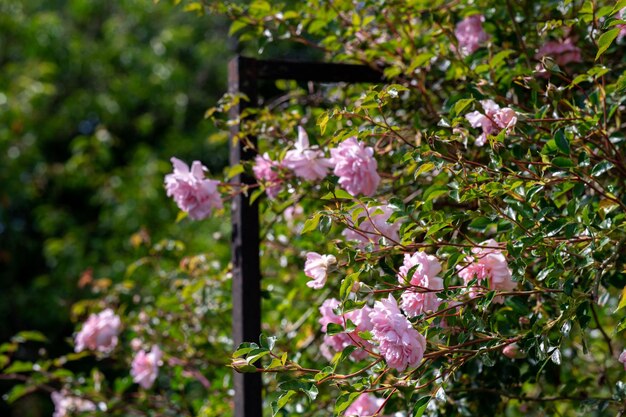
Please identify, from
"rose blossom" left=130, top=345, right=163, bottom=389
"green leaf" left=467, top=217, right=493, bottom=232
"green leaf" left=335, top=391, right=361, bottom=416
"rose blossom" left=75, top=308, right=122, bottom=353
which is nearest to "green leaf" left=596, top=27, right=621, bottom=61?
"green leaf" left=467, top=217, right=493, bottom=232

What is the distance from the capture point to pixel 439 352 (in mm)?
1136

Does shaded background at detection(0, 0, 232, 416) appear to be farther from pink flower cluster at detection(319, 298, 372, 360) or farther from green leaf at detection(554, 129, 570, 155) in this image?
green leaf at detection(554, 129, 570, 155)

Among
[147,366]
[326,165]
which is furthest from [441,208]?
[147,366]

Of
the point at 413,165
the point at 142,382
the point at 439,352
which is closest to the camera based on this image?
the point at 439,352

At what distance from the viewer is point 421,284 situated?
3.82 ft

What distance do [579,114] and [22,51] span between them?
4.15 metres

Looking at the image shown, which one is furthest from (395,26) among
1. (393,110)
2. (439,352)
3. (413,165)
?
(439,352)

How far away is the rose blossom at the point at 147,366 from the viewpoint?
1887 millimetres

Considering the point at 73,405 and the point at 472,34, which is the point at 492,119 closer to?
the point at 472,34

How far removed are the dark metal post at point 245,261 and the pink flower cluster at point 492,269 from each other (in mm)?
464

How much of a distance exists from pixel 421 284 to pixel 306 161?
0.34 metres

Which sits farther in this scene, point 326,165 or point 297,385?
point 326,165

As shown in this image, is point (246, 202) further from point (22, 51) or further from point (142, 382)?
point (22, 51)

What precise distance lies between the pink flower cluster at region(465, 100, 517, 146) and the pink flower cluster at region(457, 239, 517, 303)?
0.17 metres
